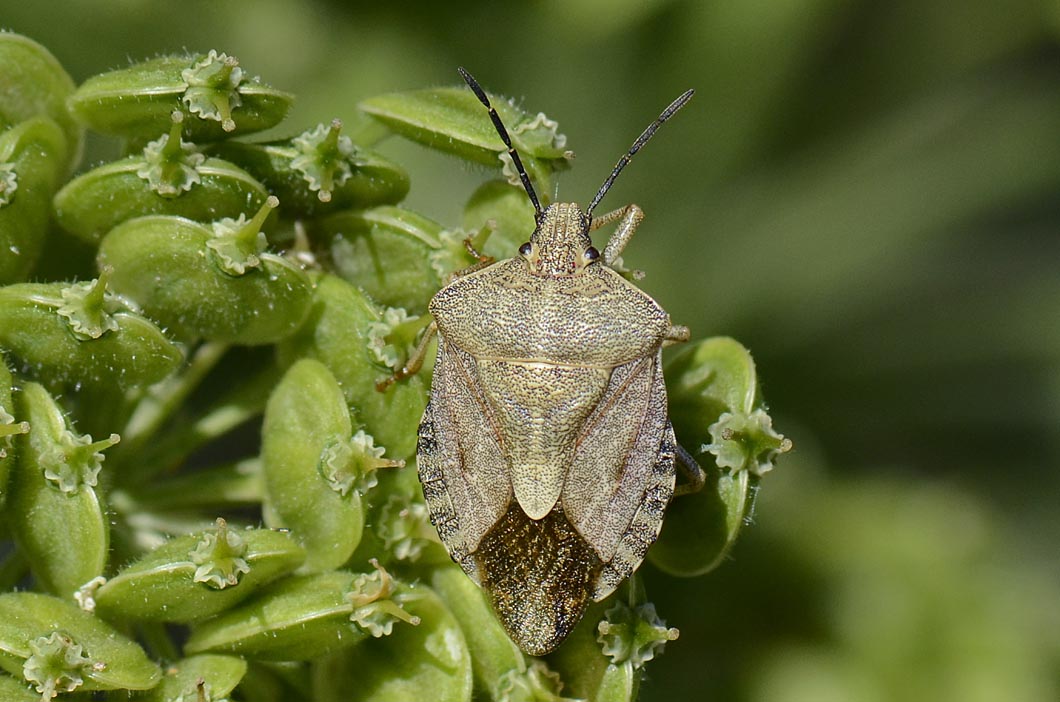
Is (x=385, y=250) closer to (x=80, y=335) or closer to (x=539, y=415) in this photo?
(x=539, y=415)

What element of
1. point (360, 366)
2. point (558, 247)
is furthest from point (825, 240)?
point (360, 366)

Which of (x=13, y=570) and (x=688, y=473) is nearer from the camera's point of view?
(x=688, y=473)

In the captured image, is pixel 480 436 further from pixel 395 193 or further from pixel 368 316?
pixel 395 193

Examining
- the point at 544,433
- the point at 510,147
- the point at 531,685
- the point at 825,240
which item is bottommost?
the point at 531,685

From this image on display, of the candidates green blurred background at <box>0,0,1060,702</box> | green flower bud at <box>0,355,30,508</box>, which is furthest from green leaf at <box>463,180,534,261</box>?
green blurred background at <box>0,0,1060,702</box>

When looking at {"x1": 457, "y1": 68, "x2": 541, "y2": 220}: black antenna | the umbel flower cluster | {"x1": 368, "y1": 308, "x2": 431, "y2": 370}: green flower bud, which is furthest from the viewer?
{"x1": 457, "y1": 68, "x2": 541, "y2": 220}: black antenna

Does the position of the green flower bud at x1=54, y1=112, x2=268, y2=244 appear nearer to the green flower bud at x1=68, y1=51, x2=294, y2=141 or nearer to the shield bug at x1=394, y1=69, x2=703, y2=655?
the green flower bud at x1=68, y1=51, x2=294, y2=141
